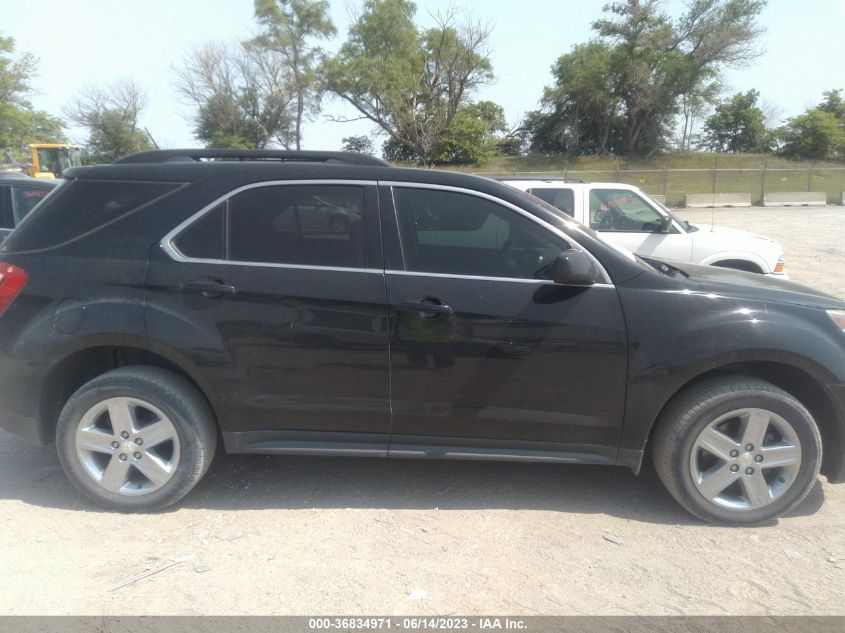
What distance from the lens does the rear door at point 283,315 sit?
364cm

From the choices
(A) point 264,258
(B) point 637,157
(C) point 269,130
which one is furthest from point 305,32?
(A) point 264,258

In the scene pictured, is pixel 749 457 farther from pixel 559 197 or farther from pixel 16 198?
pixel 16 198

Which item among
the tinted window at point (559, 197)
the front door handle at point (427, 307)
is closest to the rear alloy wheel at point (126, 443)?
the front door handle at point (427, 307)

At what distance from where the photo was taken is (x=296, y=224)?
377cm

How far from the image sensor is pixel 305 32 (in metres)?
57.9

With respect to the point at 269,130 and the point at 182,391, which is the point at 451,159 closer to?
the point at 269,130

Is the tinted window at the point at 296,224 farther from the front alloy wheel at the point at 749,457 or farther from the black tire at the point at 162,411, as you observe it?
the front alloy wheel at the point at 749,457

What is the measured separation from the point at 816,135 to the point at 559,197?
182ft

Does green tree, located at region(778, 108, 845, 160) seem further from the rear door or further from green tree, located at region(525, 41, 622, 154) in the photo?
the rear door

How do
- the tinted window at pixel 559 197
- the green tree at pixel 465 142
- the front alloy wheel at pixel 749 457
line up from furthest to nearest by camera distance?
the green tree at pixel 465 142 → the tinted window at pixel 559 197 → the front alloy wheel at pixel 749 457

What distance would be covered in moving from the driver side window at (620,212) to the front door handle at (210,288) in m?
5.97

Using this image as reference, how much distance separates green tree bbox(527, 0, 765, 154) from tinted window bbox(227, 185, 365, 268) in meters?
58.5

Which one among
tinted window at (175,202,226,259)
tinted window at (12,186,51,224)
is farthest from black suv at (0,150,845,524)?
tinted window at (12,186,51,224)

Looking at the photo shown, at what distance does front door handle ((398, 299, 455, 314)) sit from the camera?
11.7 feet
